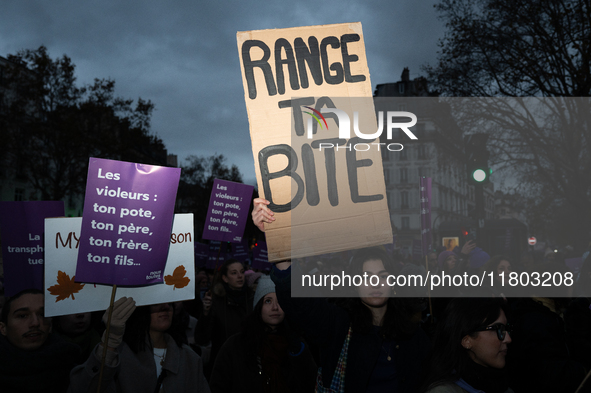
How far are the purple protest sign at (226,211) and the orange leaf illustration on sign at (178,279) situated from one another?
340cm

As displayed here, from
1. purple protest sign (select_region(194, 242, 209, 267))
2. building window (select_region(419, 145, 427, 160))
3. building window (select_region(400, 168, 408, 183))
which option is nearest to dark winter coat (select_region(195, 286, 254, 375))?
purple protest sign (select_region(194, 242, 209, 267))

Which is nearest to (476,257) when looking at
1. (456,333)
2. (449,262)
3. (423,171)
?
(449,262)

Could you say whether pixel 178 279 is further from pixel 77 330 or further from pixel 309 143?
pixel 309 143

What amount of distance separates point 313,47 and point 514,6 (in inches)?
468

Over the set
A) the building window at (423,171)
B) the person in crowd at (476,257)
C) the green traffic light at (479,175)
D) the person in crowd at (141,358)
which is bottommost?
the person in crowd at (141,358)

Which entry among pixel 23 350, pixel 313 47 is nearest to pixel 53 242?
pixel 23 350

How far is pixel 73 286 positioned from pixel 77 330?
2.76ft

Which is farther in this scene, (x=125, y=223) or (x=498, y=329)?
(x=125, y=223)

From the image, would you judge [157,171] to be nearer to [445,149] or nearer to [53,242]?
[53,242]

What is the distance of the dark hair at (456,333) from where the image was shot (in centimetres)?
235

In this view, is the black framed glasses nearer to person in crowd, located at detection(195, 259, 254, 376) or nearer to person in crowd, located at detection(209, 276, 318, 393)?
person in crowd, located at detection(209, 276, 318, 393)

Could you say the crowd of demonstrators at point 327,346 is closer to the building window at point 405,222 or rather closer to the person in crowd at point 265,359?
the person in crowd at point 265,359

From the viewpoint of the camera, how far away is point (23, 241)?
3.94 meters

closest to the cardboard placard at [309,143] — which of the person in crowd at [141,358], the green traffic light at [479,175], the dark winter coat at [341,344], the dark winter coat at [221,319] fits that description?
the dark winter coat at [341,344]
